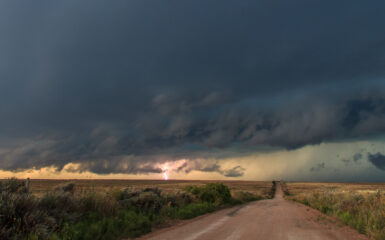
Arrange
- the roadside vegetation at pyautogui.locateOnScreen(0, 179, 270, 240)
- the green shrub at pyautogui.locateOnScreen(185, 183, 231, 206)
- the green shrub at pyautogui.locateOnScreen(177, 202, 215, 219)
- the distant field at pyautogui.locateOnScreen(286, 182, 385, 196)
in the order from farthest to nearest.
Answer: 1. the distant field at pyautogui.locateOnScreen(286, 182, 385, 196)
2. the green shrub at pyautogui.locateOnScreen(185, 183, 231, 206)
3. the green shrub at pyautogui.locateOnScreen(177, 202, 215, 219)
4. the roadside vegetation at pyautogui.locateOnScreen(0, 179, 270, 240)

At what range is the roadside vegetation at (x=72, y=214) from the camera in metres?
8.80

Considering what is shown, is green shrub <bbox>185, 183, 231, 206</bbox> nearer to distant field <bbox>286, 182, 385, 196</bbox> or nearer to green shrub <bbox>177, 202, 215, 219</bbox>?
green shrub <bbox>177, 202, 215, 219</bbox>

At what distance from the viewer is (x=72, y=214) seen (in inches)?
447

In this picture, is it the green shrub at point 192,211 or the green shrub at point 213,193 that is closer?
the green shrub at point 192,211

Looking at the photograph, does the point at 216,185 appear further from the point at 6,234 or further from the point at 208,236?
the point at 6,234

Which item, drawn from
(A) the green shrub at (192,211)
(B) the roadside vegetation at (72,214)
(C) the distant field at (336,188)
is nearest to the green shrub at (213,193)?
(A) the green shrub at (192,211)

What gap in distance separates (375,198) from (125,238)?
16.9 m

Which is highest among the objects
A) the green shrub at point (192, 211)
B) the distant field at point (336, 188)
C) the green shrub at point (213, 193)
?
the green shrub at point (213, 193)

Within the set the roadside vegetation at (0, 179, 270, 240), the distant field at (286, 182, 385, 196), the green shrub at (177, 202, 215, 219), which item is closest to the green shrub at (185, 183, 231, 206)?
the green shrub at (177, 202, 215, 219)

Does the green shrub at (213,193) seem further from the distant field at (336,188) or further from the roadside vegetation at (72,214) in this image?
the distant field at (336,188)

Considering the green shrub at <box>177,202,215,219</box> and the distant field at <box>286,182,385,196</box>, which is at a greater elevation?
the green shrub at <box>177,202,215,219</box>

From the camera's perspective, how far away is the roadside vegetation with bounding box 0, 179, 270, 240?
8.80 metres

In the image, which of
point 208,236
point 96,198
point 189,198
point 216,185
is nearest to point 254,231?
point 208,236

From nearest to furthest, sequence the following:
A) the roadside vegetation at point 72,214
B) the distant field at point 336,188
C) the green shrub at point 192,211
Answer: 1. the roadside vegetation at point 72,214
2. the green shrub at point 192,211
3. the distant field at point 336,188
